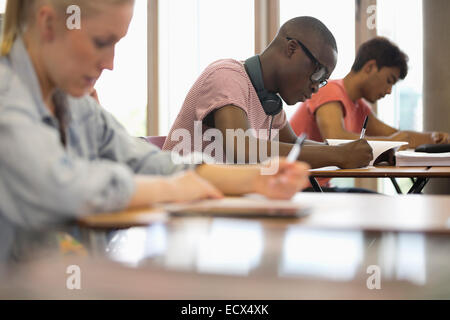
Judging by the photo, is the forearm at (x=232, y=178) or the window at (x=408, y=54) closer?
the forearm at (x=232, y=178)

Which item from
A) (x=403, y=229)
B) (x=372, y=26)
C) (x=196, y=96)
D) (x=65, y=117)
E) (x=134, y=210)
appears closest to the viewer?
(x=403, y=229)

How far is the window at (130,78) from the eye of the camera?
4.72 meters

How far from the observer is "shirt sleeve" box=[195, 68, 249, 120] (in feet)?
5.92

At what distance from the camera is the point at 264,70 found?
201cm

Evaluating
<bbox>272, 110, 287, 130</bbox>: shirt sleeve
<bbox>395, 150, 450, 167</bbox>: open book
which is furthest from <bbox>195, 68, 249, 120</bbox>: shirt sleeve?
<bbox>395, 150, 450, 167</bbox>: open book

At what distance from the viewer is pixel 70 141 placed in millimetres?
846

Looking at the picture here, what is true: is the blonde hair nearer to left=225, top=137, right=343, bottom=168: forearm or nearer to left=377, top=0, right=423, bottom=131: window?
left=225, top=137, right=343, bottom=168: forearm

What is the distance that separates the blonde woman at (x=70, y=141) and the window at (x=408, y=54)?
3329 millimetres

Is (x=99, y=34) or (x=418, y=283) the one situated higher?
(x=99, y=34)

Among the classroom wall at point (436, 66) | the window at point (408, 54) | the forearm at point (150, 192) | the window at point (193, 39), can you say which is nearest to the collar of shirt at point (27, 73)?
Result: the forearm at point (150, 192)

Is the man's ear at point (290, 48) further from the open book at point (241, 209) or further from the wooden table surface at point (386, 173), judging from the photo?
the open book at point (241, 209)

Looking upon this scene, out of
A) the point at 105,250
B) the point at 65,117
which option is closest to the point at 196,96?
the point at 65,117

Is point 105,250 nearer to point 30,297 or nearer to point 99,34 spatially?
point 30,297
